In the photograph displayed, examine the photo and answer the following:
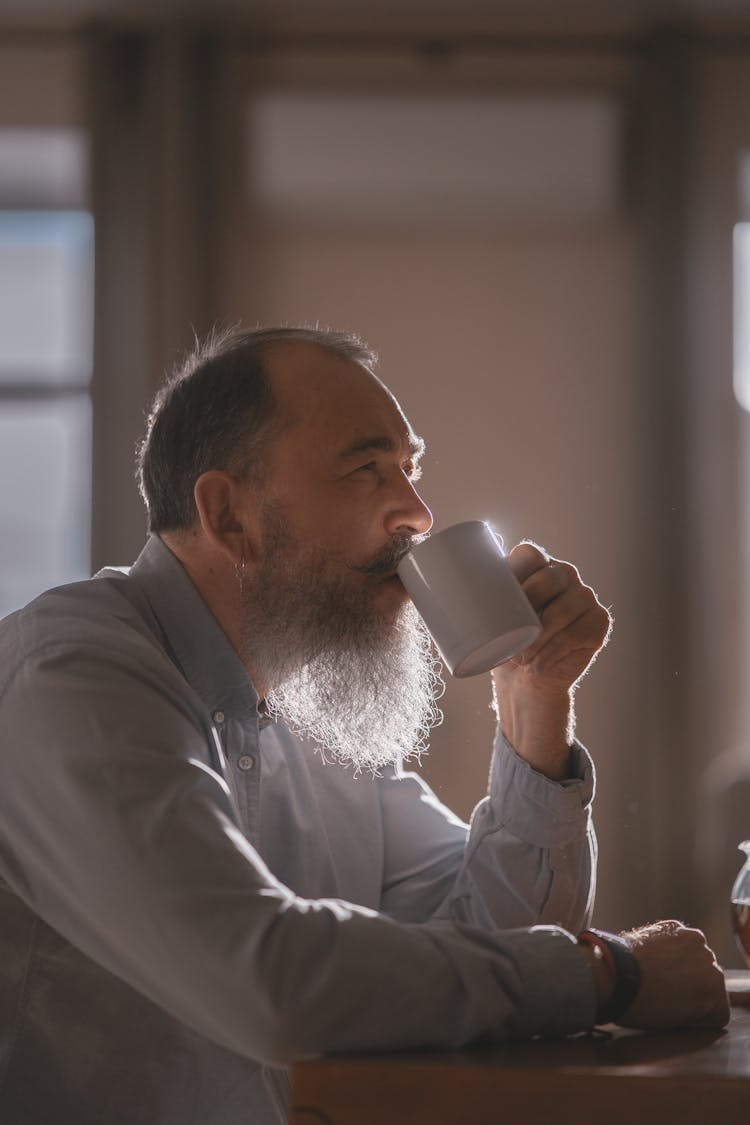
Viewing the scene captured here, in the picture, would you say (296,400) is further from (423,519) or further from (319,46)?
(319,46)

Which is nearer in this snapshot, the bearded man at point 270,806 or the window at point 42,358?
the bearded man at point 270,806

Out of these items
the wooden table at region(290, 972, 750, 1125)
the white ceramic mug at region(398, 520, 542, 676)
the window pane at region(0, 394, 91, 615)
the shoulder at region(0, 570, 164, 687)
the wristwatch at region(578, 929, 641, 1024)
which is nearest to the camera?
the wooden table at region(290, 972, 750, 1125)

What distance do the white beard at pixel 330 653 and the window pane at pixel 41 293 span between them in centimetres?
220

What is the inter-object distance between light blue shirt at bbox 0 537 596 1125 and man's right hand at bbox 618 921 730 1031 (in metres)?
0.06

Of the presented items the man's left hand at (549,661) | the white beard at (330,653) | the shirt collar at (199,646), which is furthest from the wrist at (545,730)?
the shirt collar at (199,646)

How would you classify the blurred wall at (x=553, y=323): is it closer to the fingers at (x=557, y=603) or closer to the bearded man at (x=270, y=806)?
the bearded man at (x=270, y=806)

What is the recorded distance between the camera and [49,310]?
332 centimetres

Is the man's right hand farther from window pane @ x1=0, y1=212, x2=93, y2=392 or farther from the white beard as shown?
window pane @ x1=0, y1=212, x2=93, y2=392

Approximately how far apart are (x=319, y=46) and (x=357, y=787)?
2.50 meters

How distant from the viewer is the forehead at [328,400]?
4.12 ft

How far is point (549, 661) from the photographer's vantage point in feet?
4.04

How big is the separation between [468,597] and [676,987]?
14.3 inches

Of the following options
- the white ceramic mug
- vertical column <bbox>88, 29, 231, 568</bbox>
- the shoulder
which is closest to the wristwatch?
the white ceramic mug

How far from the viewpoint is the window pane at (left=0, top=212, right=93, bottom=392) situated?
330 centimetres
